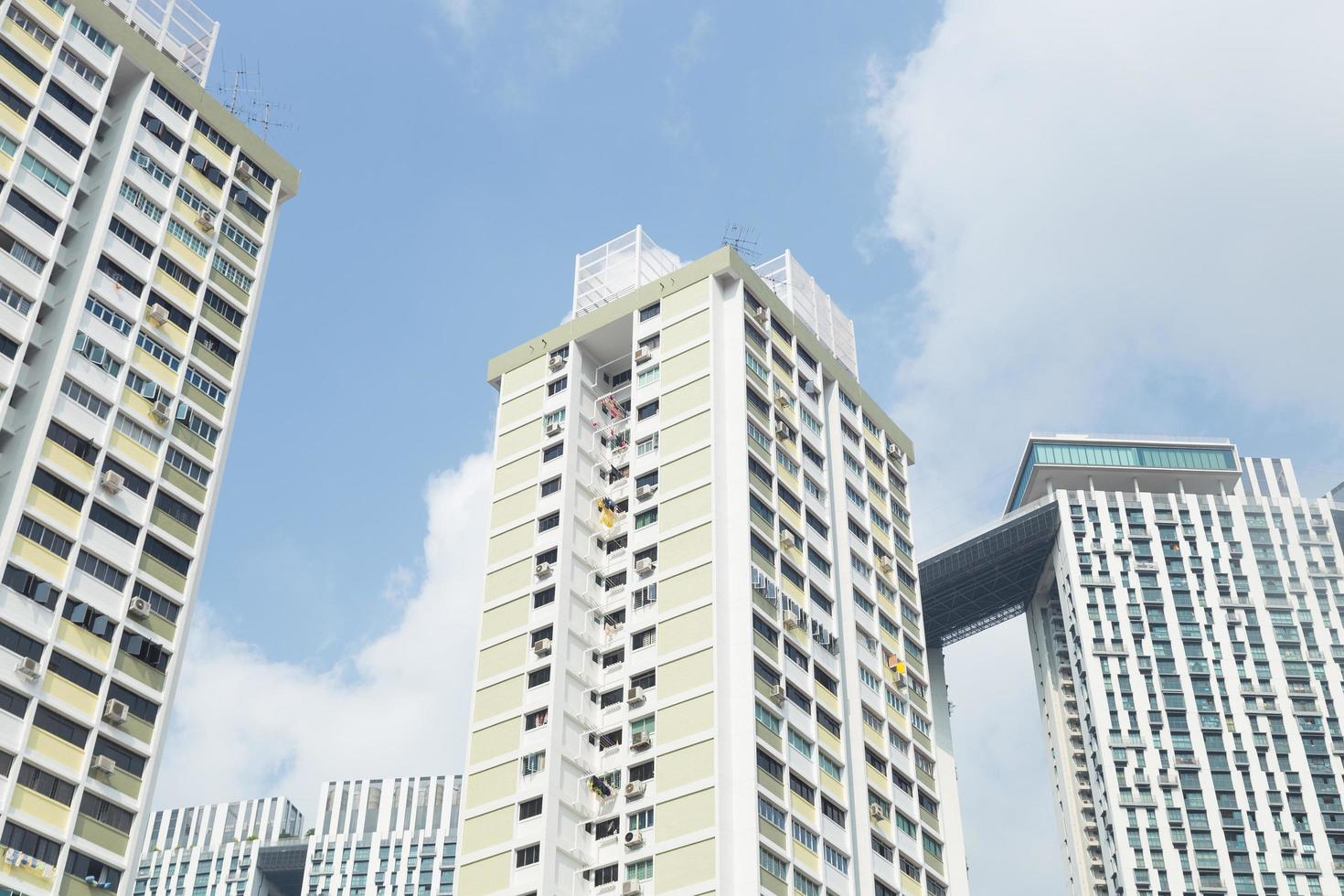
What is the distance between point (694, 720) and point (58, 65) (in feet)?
101

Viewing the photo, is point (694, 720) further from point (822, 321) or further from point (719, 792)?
point (822, 321)

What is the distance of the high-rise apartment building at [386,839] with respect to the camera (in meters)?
121

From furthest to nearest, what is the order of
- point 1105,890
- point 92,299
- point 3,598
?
point 1105,890, point 92,299, point 3,598

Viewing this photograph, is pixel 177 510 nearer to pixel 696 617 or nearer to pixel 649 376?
pixel 696 617

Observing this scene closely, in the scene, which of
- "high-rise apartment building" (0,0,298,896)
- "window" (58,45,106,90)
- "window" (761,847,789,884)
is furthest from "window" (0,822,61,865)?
"window" (58,45,106,90)

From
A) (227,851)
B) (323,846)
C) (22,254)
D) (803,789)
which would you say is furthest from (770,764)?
(227,851)

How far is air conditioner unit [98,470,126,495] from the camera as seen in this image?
47656 mm

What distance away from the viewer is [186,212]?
55.7 m

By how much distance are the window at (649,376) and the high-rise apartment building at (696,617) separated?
0.28ft

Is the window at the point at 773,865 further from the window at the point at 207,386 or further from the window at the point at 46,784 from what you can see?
the window at the point at 207,386

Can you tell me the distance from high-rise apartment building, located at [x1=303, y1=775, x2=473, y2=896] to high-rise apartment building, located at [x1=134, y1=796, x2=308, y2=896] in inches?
144

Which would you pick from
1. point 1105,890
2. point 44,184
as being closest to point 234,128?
→ point 44,184

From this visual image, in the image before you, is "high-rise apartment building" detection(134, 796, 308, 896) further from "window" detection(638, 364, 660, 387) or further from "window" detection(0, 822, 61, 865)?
"window" detection(0, 822, 61, 865)

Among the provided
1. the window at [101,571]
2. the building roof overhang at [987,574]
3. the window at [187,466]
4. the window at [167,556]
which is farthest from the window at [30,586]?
the building roof overhang at [987,574]
